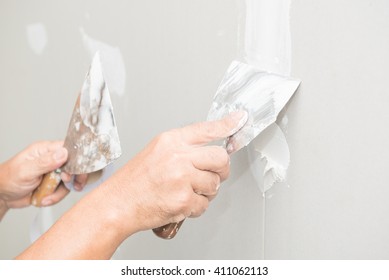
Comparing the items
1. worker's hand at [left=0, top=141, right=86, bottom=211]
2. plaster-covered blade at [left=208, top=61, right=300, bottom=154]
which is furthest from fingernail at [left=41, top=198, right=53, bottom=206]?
plaster-covered blade at [left=208, top=61, right=300, bottom=154]

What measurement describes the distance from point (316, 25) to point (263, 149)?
0.86 ft

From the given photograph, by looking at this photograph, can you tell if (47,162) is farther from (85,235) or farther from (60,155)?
(85,235)

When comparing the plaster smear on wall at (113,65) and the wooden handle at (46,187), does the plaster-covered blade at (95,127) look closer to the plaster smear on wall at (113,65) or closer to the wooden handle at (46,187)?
the wooden handle at (46,187)

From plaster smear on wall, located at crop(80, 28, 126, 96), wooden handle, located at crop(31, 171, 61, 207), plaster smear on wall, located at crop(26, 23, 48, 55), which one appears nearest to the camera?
wooden handle, located at crop(31, 171, 61, 207)

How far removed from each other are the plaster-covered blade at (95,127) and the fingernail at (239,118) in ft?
0.90

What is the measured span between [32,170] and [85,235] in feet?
1.29

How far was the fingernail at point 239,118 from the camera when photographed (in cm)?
86

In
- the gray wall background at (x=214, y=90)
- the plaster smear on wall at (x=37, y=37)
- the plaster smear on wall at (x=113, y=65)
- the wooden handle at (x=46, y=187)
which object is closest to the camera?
the gray wall background at (x=214, y=90)

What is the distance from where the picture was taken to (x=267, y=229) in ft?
3.14

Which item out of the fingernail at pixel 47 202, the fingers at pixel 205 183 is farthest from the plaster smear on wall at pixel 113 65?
the fingers at pixel 205 183

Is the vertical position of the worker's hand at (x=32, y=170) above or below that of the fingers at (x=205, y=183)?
below

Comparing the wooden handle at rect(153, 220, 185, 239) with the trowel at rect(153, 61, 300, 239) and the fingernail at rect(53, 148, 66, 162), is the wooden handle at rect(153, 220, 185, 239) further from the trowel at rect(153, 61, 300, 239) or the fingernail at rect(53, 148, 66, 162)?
the fingernail at rect(53, 148, 66, 162)

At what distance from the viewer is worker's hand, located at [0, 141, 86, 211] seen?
1104 millimetres

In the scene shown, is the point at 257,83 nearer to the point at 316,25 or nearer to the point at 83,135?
the point at 316,25
